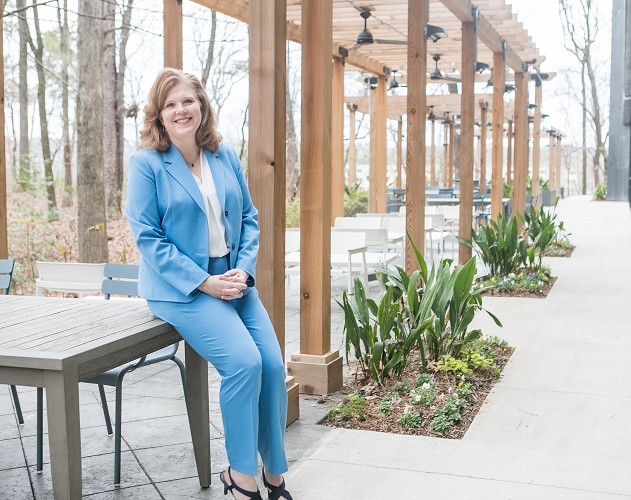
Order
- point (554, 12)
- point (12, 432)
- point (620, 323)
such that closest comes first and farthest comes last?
point (12, 432) → point (620, 323) → point (554, 12)

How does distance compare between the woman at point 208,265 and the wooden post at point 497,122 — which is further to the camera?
the wooden post at point 497,122

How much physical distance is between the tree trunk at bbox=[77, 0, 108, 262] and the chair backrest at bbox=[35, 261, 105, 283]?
16.5 ft

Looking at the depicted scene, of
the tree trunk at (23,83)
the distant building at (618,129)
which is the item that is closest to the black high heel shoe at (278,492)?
the tree trunk at (23,83)

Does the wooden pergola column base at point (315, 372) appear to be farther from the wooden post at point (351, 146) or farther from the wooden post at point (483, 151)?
the wooden post at point (483, 151)

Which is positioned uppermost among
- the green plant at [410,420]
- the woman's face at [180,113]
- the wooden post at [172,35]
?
the wooden post at [172,35]

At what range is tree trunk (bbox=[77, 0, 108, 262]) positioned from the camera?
9.10 metres

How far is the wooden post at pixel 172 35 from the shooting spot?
4605mm

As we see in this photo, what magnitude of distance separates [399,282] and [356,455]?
4.74 ft

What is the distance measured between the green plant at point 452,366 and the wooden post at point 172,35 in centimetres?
254

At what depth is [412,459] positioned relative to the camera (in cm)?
289

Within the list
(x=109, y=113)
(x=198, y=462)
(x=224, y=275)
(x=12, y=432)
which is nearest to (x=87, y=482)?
(x=198, y=462)

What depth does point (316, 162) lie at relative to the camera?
11.9 ft

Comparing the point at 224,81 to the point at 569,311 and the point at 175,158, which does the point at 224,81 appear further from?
the point at 175,158

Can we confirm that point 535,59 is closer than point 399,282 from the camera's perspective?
No
